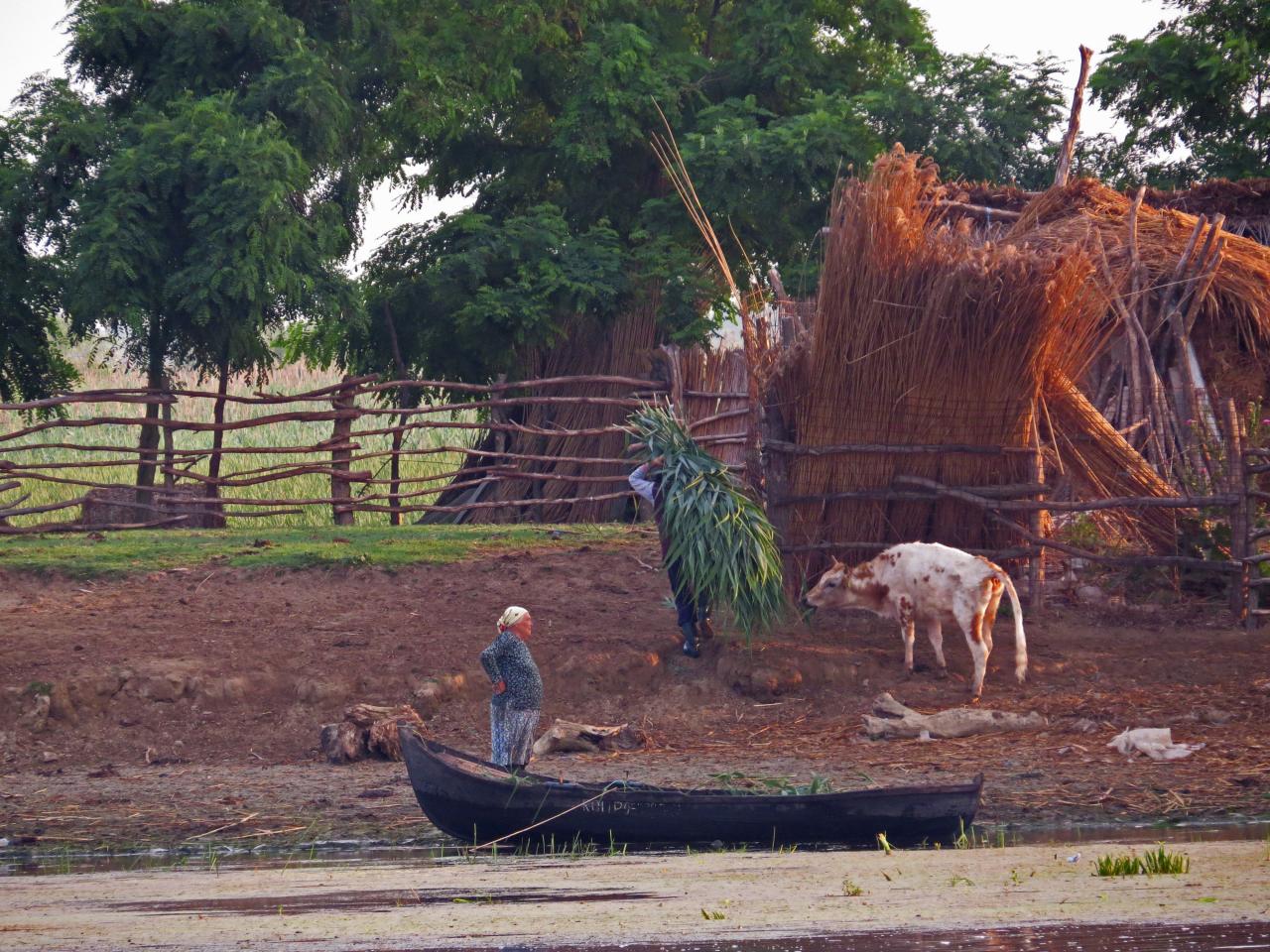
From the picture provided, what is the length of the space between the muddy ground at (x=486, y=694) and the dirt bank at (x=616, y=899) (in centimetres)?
127

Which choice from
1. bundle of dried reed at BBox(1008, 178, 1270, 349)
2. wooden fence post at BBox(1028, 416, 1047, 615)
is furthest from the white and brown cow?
bundle of dried reed at BBox(1008, 178, 1270, 349)

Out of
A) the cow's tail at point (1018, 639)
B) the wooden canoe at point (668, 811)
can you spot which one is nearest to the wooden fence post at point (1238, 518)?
the cow's tail at point (1018, 639)

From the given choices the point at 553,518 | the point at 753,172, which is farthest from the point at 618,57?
the point at 553,518

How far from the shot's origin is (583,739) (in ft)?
31.9

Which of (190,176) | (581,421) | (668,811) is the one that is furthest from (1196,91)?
(668,811)

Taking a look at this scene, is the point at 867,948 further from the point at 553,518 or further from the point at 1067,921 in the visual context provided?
the point at 553,518

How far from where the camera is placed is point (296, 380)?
114ft

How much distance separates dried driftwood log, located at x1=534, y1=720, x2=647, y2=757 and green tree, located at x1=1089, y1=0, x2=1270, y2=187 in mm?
12516

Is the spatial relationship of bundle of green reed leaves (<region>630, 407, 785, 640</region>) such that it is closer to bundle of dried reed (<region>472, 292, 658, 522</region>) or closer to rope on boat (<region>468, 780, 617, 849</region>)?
rope on boat (<region>468, 780, 617, 849</region>)

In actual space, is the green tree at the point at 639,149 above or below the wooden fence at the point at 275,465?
above

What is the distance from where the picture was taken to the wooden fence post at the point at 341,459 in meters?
16.0

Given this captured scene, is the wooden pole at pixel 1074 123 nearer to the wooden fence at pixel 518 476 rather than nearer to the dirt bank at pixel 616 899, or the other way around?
the wooden fence at pixel 518 476

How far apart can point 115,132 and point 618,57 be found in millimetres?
5411

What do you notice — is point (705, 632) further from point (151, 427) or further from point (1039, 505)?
point (151, 427)
